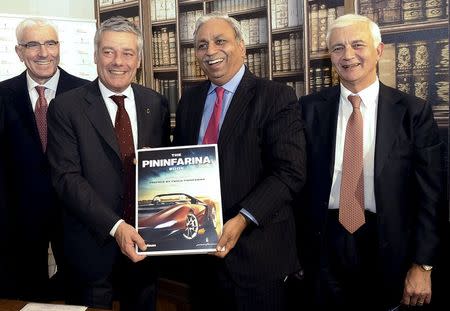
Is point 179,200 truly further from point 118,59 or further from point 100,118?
point 118,59

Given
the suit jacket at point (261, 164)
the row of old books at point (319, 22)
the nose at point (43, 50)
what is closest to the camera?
the suit jacket at point (261, 164)

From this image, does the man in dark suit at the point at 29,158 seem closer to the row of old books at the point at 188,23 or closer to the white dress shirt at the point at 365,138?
the row of old books at the point at 188,23

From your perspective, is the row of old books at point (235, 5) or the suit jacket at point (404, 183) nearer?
the suit jacket at point (404, 183)

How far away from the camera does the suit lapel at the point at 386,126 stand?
2066mm

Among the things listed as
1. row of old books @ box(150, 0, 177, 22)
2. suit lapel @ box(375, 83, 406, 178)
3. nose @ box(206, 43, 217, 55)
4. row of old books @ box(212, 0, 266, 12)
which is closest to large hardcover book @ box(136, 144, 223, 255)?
nose @ box(206, 43, 217, 55)

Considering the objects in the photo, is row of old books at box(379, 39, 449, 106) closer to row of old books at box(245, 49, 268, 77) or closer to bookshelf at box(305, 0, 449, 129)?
bookshelf at box(305, 0, 449, 129)

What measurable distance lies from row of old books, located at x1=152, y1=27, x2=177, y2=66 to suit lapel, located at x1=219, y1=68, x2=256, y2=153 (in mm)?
1948

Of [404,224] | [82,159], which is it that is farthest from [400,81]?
[82,159]

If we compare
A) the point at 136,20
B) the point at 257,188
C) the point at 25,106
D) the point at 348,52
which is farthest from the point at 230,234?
the point at 136,20

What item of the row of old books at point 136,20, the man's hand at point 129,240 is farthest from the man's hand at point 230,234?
the row of old books at point 136,20

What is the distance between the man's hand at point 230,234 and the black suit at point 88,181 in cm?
45

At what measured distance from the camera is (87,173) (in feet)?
7.03

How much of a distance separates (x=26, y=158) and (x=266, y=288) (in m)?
1.47

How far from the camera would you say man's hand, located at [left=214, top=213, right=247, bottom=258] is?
6.36 ft
